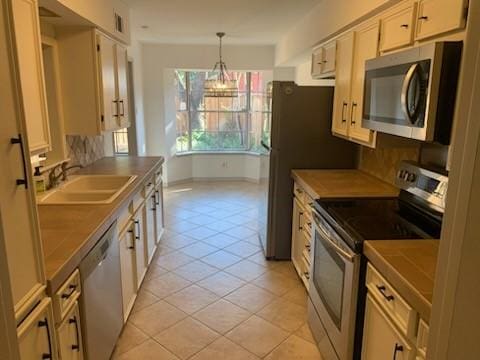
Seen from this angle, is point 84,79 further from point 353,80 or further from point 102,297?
point 353,80

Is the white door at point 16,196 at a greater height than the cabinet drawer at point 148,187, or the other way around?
→ the white door at point 16,196

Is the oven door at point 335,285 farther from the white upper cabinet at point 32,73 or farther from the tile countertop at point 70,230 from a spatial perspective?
the white upper cabinet at point 32,73

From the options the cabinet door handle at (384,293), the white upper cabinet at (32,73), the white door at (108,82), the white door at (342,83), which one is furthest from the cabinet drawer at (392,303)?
the white door at (108,82)

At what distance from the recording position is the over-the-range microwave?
4.97 ft

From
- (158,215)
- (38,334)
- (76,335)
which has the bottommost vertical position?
(158,215)

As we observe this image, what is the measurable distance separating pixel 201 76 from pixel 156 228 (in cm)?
394

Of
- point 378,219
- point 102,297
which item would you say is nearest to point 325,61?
point 378,219

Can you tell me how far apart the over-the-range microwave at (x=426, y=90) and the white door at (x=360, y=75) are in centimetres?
54

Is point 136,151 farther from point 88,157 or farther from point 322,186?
point 322,186

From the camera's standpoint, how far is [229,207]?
546 cm

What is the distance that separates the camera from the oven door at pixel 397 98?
158cm

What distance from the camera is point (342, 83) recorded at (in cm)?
287

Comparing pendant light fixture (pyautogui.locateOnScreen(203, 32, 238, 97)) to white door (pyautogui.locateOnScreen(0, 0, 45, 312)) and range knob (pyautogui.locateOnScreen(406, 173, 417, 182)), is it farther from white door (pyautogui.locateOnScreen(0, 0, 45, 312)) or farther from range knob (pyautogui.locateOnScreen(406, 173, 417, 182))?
white door (pyautogui.locateOnScreen(0, 0, 45, 312))

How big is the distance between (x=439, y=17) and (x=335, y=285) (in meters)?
1.40
